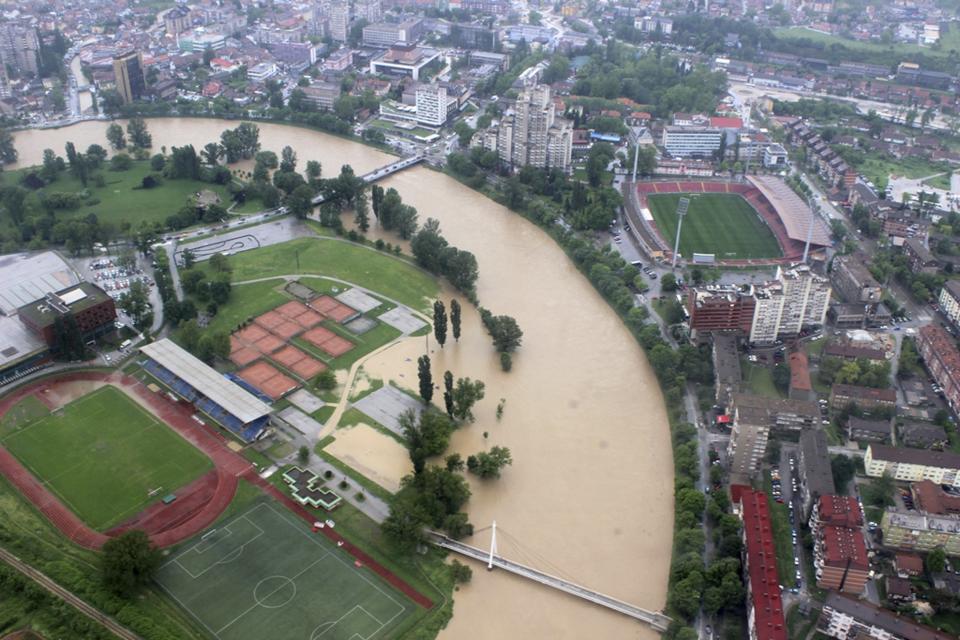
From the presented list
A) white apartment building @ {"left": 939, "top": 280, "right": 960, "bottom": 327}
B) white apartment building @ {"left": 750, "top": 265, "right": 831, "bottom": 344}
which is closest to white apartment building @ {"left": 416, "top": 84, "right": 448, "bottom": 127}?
white apartment building @ {"left": 750, "top": 265, "right": 831, "bottom": 344}

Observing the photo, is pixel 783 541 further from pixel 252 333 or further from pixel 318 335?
pixel 252 333

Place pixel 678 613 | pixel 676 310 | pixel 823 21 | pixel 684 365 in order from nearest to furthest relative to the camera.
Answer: pixel 678 613
pixel 684 365
pixel 676 310
pixel 823 21

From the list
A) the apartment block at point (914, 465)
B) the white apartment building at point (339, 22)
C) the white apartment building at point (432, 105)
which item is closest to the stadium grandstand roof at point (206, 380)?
the apartment block at point (914, 465)

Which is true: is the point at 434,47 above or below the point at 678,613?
above

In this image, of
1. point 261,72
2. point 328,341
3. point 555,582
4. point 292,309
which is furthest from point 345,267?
point 261,72


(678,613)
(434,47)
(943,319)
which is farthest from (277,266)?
(434,47)

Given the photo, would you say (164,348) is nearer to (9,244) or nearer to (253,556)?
(253,556)

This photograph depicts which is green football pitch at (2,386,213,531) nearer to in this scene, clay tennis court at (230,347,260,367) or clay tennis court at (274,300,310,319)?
clay tennis court at (230,347,260,367)
